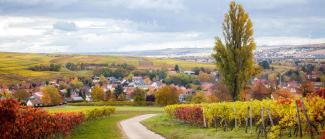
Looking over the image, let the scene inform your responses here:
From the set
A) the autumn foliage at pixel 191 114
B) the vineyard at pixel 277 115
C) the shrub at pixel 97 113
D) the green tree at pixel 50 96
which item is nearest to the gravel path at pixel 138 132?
the autumn foliage at pixel 191 114

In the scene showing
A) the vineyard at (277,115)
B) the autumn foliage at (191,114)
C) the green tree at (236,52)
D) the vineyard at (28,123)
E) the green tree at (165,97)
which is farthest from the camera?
the green tree at (165,97)

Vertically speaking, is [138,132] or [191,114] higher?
[191,114]

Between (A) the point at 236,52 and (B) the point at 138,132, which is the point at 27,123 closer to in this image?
(B) the point at 138,132

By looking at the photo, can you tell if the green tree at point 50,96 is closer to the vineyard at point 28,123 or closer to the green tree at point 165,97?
the green tree at point 165,97

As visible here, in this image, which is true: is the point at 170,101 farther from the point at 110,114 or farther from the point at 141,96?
the point at 110,114

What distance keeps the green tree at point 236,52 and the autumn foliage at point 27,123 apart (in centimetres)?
2181

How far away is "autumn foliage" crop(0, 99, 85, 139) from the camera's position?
2061cm

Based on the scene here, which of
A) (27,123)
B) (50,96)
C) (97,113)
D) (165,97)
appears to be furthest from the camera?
(50,96)

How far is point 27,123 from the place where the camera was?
2402cm

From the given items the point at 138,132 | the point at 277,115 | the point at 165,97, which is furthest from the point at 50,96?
the point at 277,115

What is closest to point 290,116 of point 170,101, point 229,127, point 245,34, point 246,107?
point 246,107

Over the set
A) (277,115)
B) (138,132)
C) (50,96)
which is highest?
(277,115)

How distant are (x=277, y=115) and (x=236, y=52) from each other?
74.1ft

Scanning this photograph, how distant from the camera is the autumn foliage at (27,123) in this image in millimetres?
20609
